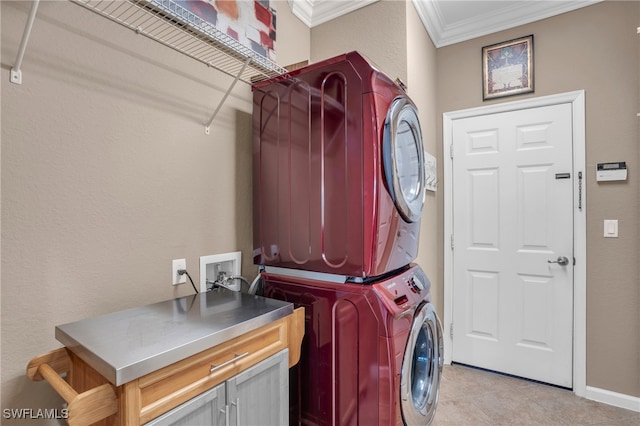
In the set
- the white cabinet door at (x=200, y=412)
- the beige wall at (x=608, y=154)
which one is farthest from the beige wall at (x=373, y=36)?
the white cabinet door at (x=200, y=412)

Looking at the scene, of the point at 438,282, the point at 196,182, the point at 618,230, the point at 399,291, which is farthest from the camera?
the point at 438,282

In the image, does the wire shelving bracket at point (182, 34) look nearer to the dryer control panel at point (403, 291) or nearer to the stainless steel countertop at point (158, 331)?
the stainless steel countertop at point (158, 331)

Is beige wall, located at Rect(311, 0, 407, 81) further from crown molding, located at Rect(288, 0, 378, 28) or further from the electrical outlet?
the electrical outlet

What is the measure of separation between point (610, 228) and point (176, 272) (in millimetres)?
2822

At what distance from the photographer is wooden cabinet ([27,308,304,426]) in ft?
2.55

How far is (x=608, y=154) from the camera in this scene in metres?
2.24

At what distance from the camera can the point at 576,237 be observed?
92.3 inches

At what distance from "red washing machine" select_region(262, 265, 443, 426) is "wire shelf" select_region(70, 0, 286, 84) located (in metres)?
1.05

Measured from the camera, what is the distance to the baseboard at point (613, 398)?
2.17 m

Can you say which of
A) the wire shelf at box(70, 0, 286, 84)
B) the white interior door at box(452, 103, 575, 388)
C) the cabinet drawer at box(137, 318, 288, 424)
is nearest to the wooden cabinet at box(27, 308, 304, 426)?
the cabinet drawer at box(137, 318, 288, 424)

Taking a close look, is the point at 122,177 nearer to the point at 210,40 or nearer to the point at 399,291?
the point at 210,40

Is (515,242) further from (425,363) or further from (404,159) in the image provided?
(404,159)

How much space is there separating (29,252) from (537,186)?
9.93 feet

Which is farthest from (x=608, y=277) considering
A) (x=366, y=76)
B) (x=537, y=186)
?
(x=366, y=76)
